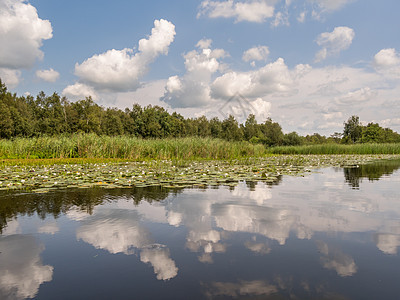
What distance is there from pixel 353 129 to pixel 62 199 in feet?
250

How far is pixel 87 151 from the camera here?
20.7 m

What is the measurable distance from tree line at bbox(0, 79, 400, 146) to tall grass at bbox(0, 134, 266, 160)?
1310cm

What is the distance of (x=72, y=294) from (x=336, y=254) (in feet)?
9.62

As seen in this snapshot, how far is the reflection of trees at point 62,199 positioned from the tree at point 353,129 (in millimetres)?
73287

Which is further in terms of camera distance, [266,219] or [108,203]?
[108,203]

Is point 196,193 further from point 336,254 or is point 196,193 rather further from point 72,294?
point 72,294

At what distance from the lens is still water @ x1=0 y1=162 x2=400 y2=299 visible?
2.60 m

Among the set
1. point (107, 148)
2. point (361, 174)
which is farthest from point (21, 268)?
point (107, 148)

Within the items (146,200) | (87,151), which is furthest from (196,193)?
(87,151)

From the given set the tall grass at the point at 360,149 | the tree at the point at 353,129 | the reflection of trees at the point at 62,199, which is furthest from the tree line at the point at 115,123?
the reflection of trees at the point at 62,199

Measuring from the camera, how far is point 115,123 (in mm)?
57094

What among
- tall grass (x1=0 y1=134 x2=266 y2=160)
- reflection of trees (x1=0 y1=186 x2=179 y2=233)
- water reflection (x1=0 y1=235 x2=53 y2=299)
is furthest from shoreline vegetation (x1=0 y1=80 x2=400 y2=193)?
water reflection (x1=0 y1=235 x2=53 y2=299)

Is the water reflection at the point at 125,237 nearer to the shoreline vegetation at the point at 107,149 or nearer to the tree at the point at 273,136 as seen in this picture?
the shoreline vegetation at the point at 107,149

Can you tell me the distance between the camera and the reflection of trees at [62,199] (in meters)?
5.39
